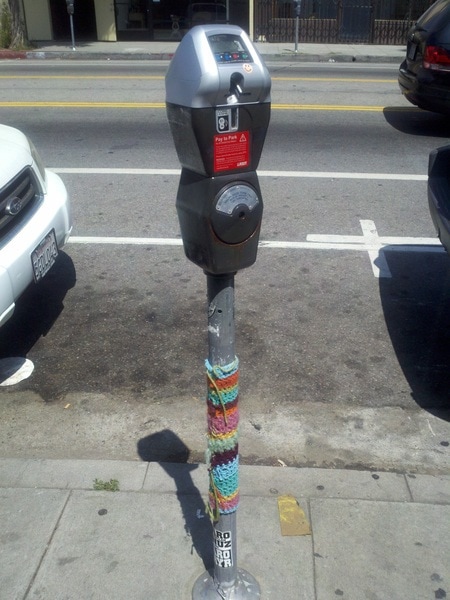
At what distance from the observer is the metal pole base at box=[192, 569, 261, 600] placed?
2.57m

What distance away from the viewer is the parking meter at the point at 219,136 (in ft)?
6.20

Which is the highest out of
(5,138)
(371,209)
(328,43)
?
(5,138)

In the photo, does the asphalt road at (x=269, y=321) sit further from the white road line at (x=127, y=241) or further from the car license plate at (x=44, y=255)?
the car license plate at (x=44, y=255)

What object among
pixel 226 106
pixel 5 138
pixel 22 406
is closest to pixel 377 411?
pixel 22 406

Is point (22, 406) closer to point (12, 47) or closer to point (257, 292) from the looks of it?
point (257, 292)

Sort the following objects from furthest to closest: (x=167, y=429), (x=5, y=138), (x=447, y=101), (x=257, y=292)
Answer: (x=447, y=101) → (x=257, y=292) → (x=5, y=138) → (x=167, y=429)

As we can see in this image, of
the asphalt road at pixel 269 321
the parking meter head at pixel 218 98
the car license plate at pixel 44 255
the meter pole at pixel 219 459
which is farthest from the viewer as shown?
the car license plate at pixel 44 255

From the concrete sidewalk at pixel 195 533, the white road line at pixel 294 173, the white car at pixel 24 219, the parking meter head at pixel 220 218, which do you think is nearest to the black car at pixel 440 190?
the concrete sidewalk at pixel 195 533

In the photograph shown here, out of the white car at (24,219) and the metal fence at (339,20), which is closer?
the white car at (24,219)

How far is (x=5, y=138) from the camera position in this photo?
Result: 4.29 metres

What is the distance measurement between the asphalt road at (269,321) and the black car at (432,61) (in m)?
1.20

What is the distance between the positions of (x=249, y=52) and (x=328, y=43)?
20.2 m

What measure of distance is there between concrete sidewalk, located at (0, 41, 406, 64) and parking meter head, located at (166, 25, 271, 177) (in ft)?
54.2

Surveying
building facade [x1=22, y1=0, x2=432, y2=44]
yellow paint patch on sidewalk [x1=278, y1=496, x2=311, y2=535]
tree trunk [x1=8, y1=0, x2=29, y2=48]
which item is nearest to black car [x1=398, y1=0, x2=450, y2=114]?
yellow paint patch on sidewalk [x1=278, y1=496, x2=311, y2=535]
